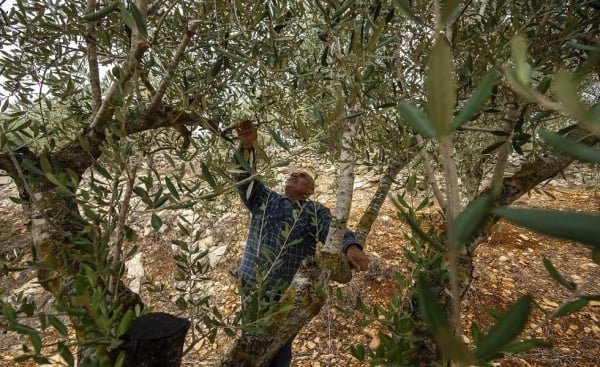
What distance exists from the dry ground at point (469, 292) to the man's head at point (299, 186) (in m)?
0.79

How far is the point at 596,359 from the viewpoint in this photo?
3604 millimetres

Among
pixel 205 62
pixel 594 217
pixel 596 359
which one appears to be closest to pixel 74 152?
pixel 205 62

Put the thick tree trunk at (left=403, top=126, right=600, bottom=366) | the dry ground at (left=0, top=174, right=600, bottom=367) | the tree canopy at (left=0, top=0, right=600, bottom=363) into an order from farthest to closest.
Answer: the dry ground at (left=0, top=174, right=600, bottom=367), the thick tree trunk at (left=403, top=126, right=600, bottom=366), the tree canopy at (left=0, top=0, right=600, bottom=363)

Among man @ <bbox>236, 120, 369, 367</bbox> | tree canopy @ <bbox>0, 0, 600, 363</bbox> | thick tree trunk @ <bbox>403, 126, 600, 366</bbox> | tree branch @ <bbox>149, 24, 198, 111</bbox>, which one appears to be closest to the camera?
tree canopy @ <bbox>0, 0, 600, 363</bbox>

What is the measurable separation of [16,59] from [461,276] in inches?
108

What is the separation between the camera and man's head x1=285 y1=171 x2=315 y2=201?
10.1ft

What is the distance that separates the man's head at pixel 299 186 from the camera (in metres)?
3.09

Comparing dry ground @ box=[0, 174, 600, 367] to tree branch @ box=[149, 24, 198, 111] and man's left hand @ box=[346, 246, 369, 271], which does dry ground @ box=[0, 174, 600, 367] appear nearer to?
man's left hand @ box=[346, 246, 369, 271]

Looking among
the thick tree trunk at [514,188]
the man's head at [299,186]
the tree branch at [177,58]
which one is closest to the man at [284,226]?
the man's head at [299,186]

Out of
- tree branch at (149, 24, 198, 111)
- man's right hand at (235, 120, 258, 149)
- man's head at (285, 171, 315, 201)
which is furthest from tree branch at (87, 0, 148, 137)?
man's head at (285, 171, 315, 201)

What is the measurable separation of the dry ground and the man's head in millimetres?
791

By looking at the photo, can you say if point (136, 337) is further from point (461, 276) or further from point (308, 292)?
point (461, 276)

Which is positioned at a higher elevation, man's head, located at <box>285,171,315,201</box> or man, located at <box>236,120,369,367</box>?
man's head, located at <box>285,171,315,201</box>

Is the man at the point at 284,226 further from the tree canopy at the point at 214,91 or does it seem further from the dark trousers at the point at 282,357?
the tree canopy at the point at 214,91
